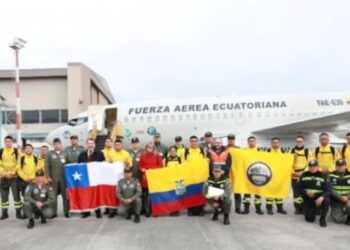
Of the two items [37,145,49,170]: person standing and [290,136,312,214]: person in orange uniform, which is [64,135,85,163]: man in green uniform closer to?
[37,145,49,170]: person standing

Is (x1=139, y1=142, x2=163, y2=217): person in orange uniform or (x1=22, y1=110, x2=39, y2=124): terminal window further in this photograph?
(x1=22, y1=110, x2=39, y2=124): terminal window

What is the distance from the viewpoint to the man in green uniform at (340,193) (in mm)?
9398

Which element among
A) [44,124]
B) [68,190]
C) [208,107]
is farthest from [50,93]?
[68,190]

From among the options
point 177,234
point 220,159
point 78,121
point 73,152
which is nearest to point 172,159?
point 220,159

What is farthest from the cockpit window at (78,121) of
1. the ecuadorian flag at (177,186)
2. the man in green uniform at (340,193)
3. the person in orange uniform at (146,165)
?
the man in green uniform at (340,193)

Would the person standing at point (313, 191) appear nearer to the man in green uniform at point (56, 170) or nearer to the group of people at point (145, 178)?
the group of people at point (145, 178)

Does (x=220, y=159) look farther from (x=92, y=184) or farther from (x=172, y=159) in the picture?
(x=92, y=184)

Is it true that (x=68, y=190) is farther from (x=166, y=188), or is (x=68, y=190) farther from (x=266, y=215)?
(x=266, y=215)

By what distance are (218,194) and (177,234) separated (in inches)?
60.0

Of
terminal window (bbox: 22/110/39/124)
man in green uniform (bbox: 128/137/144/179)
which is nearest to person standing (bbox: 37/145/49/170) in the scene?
man in green uniform (bbox: 128/137/144/179)

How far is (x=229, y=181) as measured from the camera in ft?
32.8

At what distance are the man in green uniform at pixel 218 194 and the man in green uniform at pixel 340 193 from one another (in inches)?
76.3

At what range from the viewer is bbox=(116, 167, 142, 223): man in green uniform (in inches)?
392

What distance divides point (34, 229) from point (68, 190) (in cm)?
153
